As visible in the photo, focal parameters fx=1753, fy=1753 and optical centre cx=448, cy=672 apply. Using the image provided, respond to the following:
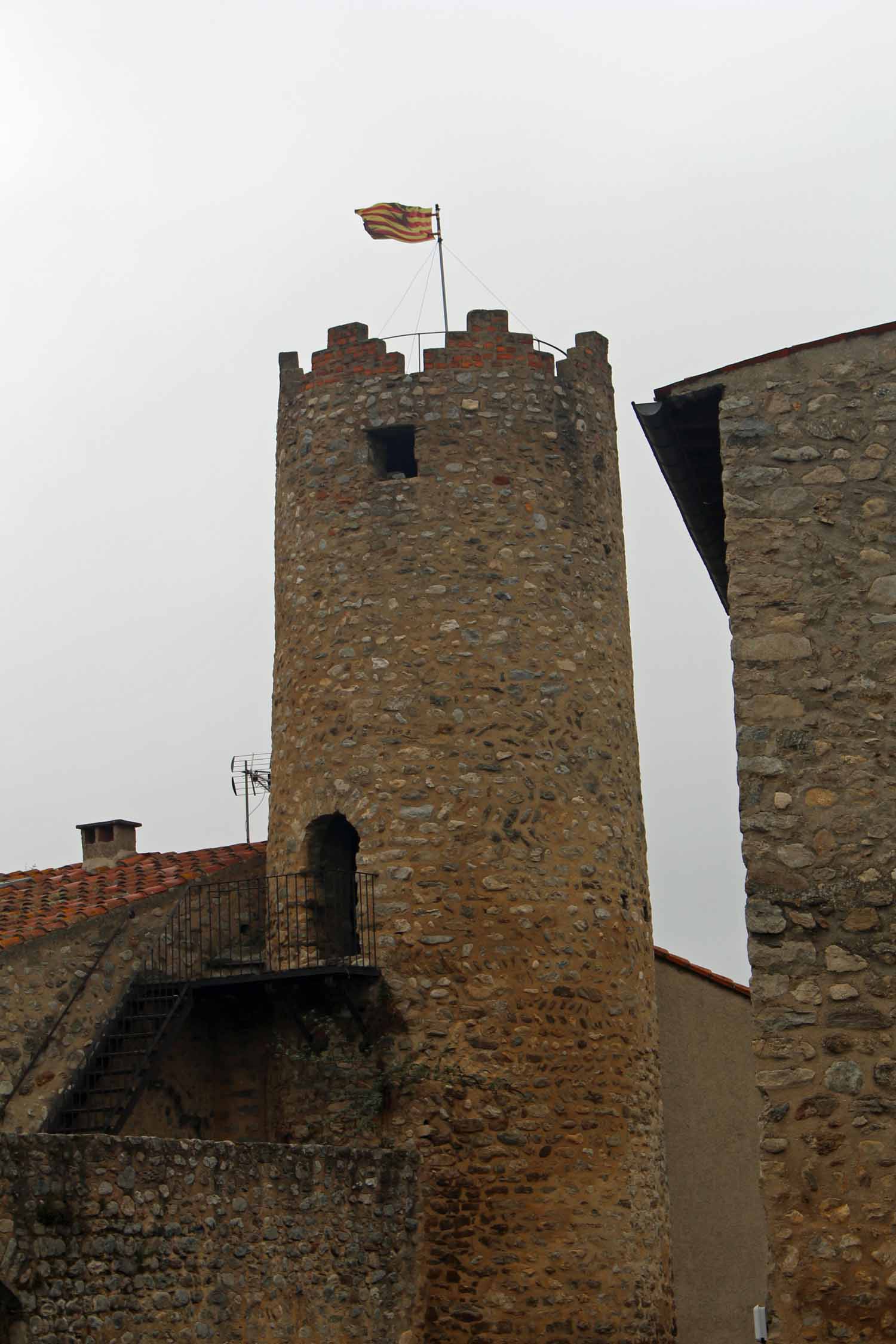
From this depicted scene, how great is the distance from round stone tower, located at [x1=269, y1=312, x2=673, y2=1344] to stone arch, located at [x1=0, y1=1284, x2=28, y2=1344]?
568 cm

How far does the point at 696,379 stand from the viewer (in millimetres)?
9891

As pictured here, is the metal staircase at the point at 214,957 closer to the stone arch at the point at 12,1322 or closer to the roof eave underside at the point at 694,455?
the stone arch at the point at 12,1322

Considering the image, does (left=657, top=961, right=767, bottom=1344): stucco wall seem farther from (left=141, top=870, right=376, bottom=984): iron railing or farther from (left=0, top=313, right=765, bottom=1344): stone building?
(left=141, top=870, right=376, bottom=984): iron railing

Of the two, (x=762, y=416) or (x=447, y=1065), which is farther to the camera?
(x=447, y=1065)

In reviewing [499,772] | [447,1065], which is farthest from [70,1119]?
[499,772]

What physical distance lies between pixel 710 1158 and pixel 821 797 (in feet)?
39.3

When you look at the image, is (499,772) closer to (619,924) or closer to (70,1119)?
(619,924)

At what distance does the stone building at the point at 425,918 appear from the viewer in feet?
49.6

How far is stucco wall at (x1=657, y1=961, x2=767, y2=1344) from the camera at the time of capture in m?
19.3

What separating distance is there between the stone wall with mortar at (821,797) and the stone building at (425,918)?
5581 mm

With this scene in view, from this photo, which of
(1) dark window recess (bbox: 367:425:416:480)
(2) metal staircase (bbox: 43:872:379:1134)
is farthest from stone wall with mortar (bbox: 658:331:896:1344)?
(1) dark window recess (bbox: 367:425:416:480)

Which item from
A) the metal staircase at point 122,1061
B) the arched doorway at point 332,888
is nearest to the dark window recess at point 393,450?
the arched doorway at point 332,888

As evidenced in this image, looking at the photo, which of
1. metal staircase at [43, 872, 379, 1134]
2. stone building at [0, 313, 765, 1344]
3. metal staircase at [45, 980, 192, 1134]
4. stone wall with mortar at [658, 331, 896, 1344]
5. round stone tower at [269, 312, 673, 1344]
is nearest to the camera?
stone wall with mortar at [658, 331, 896, 1344]

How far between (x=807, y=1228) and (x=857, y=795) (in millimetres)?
2141
